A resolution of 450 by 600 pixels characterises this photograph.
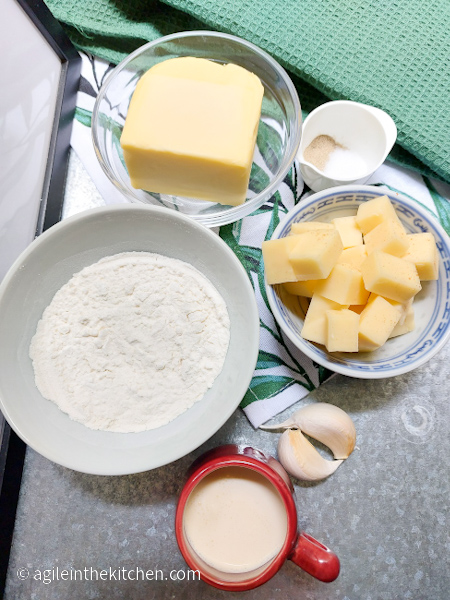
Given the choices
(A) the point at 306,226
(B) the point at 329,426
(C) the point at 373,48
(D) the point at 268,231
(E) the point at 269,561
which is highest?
(C) the point at 373,48

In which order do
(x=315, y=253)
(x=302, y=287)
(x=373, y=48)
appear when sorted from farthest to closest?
(x=373, y=48) < (x=302, y=287) < (x=315, y=253)

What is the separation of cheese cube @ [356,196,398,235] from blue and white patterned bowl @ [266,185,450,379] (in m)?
0.03

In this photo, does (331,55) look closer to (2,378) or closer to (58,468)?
(2,378)

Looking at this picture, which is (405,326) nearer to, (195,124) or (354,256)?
(354,256)

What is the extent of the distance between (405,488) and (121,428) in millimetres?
619

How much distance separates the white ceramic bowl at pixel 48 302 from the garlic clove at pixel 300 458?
20 centimetres

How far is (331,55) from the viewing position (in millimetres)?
1010

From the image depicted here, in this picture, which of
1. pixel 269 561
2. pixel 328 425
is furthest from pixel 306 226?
pixel 269 561

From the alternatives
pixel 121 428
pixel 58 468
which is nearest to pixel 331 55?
pixel 121 428

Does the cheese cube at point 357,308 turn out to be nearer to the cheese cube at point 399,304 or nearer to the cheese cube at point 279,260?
the cheese cube at point 399,304

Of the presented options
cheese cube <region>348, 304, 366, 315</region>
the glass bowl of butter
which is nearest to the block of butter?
the glass bowl of butter

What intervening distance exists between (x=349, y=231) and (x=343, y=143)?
0.25 metres

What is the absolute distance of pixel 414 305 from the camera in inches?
36.8

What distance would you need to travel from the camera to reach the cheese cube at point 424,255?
33.7 inches
